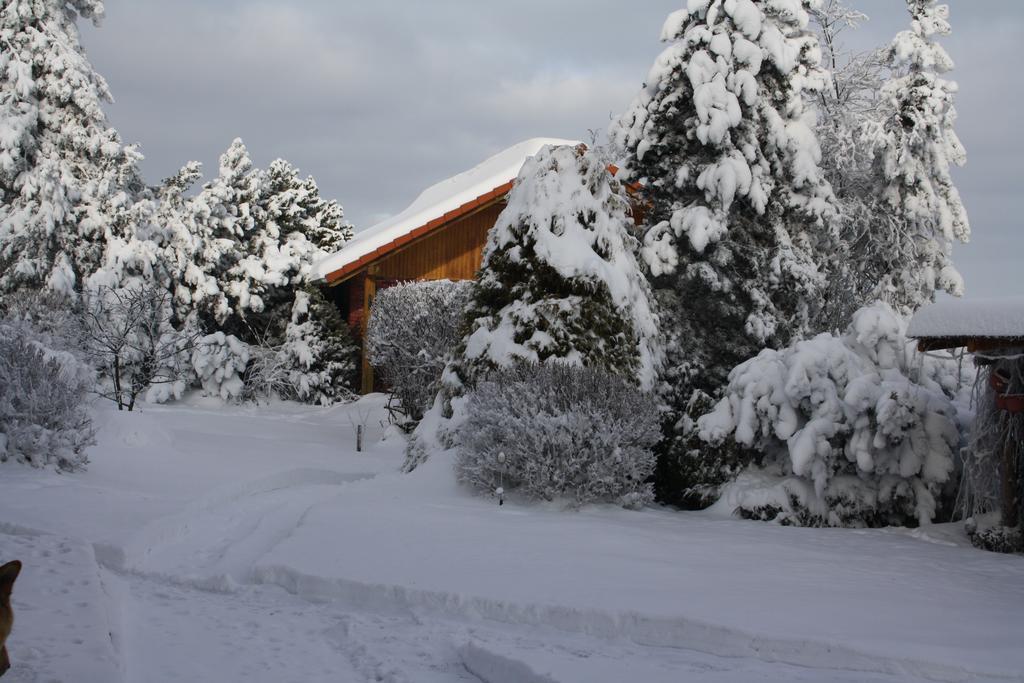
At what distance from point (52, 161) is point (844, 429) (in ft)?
70.9

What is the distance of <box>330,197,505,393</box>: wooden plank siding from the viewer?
24.3 metres

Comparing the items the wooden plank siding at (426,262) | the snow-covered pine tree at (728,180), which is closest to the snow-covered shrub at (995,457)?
the snow-covered pine tree at (728,180)

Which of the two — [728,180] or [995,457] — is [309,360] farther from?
[995,457]

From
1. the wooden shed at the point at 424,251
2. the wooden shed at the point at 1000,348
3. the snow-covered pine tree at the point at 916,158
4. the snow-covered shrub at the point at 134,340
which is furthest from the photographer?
the wooden shed at the point at 424,251

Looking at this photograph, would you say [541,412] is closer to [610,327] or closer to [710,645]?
[610,327]

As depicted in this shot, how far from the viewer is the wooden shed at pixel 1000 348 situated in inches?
316

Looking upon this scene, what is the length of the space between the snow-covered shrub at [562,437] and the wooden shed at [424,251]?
12987mm

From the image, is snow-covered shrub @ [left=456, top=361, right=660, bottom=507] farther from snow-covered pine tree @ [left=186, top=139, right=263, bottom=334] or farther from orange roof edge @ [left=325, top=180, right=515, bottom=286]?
snow-covered pine tree @ [left=186, top=139, right=263, bottom=334]

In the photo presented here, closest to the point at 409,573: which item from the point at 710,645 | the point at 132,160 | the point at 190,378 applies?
the point at 710,645

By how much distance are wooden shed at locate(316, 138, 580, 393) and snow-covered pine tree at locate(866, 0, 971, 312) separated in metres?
8.92

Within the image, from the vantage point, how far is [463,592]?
7070mm

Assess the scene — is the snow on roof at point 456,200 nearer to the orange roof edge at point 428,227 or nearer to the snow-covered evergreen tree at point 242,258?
the orange roof edge at point 428,227

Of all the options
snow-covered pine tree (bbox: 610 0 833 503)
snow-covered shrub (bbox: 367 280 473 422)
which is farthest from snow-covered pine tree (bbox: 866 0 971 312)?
snow-covered shrub (bbox: 367 280 473 422)

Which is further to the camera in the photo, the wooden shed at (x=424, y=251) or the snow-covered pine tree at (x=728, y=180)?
the wooden shed at (x=424, y=251)
